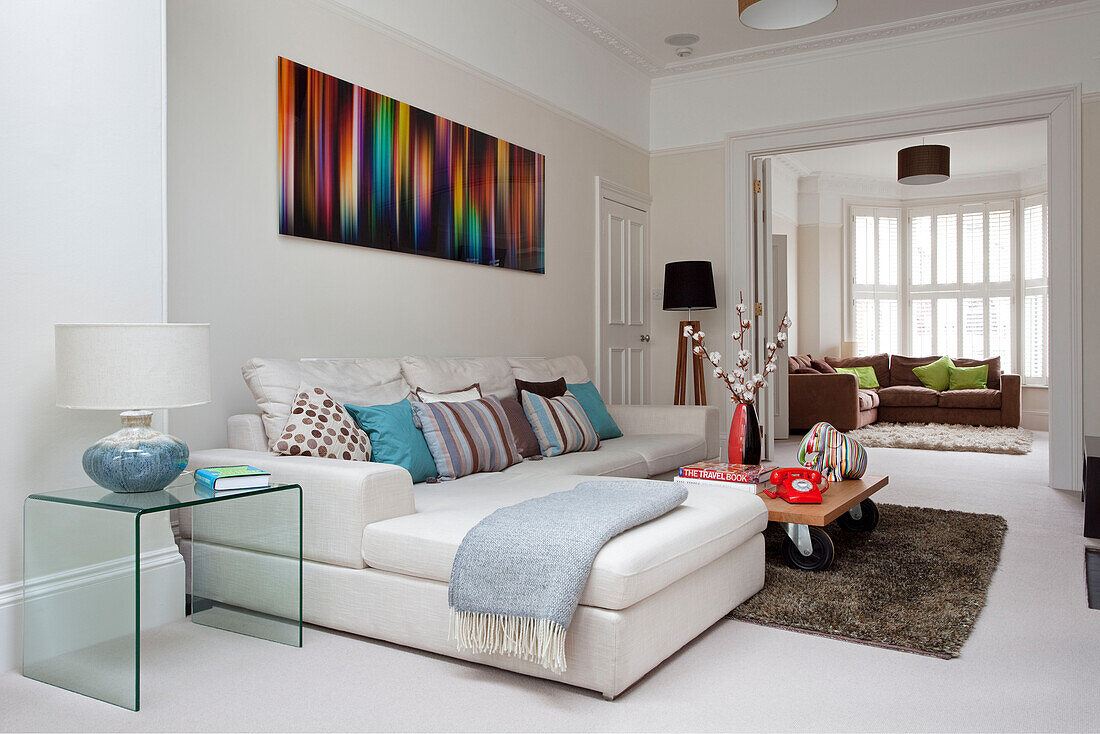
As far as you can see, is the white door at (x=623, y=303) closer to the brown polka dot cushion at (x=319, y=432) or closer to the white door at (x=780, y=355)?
the white door at (x=780, y=355)

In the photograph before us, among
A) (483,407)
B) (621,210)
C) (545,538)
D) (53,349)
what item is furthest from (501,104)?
(545,538)

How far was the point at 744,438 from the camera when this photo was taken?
364cm

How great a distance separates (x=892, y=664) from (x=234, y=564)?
6.56ft

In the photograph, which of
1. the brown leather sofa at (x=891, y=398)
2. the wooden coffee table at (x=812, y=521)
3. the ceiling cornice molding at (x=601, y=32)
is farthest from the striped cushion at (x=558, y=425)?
the brown leather sofa at (x=891, y=398)

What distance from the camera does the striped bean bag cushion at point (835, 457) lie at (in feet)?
11.8

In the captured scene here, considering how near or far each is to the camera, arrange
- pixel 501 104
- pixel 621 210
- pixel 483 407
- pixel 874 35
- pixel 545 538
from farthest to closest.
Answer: pixel 621 210, pixel 874 35, pixel 501 104, pixel 483 407, pixel 545 538

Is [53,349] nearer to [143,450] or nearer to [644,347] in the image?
[143,450]

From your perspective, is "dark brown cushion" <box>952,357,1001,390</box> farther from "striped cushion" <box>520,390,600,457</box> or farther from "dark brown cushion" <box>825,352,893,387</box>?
"striped cushion" <box>520,390,600,457</box>

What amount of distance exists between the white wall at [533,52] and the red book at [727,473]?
248 centimetres

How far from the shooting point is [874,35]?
544 cm

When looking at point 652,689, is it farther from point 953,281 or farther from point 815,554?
point 953,281

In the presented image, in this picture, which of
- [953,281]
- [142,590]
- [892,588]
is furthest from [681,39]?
[953,281]

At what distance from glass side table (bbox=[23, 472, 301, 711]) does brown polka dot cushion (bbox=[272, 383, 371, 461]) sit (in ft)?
0.92

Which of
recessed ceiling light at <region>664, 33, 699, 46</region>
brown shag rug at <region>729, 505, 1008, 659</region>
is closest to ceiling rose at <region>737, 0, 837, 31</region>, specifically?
recessed ceiling light at <region>664, 33, 699, 46</region>
